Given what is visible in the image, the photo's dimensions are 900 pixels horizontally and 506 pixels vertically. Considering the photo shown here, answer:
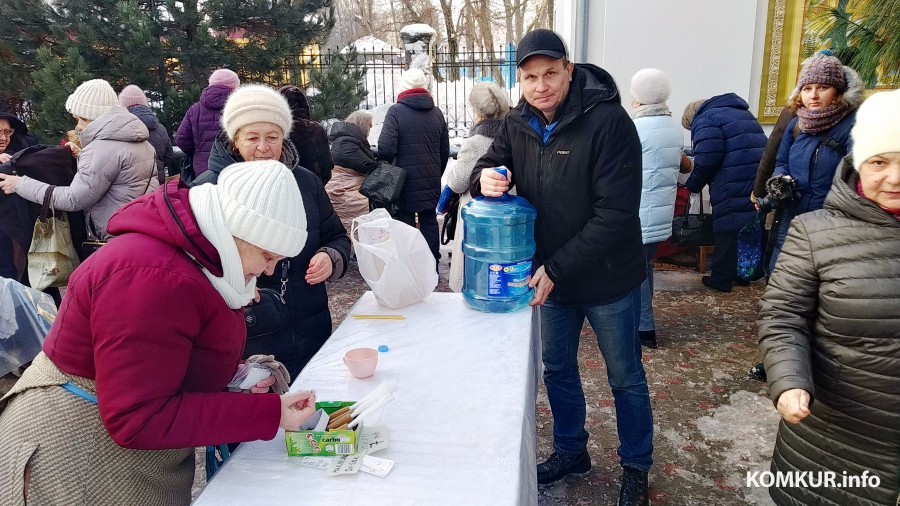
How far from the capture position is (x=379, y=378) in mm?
1981

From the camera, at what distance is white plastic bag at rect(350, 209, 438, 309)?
249cm

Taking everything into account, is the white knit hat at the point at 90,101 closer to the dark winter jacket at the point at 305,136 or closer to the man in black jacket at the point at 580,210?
the dark winter jacket at the point at 305,136

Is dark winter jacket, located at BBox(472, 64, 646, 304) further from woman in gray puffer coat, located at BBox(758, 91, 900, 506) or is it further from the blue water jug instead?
woman in gray puffer coat, located at BBox(758, 91, 900, 506)

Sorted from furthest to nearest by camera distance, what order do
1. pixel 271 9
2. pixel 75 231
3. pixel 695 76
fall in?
pixel 271 9, pixel 695 76, pixel 75 231

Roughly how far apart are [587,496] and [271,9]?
7.77 m

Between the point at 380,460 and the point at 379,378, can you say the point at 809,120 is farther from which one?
the point at 380,460

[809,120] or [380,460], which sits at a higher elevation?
[809,120]

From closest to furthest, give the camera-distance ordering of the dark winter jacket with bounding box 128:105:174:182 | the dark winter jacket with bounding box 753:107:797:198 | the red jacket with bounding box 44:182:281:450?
the red jacket with bounding box 44:182:281:450
the dark winter jacket with bounding box 753:107:797:198
the dark winter jacket with bounding box 128:105:174:182

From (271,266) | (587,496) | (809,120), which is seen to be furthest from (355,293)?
(271,266)

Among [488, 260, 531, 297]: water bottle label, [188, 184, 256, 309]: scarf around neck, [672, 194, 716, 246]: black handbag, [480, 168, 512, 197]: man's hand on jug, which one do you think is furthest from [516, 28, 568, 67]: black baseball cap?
[672, 194, 716, 246]: black handbag

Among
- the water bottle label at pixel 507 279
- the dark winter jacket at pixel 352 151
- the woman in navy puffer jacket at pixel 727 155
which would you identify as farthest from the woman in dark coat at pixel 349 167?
the water bottle label at pixel 507 279

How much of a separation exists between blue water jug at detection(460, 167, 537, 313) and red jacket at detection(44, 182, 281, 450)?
1082 mm

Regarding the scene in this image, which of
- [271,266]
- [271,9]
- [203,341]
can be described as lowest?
[203,341]

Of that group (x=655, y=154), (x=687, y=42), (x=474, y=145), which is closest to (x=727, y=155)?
(x=655, y=154)
